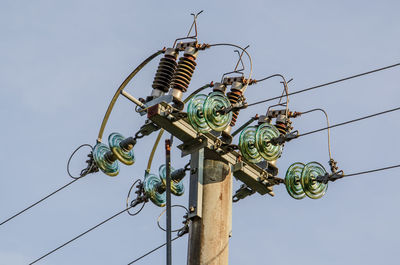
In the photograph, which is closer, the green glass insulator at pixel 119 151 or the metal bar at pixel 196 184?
the metal bar at pixel 196 184

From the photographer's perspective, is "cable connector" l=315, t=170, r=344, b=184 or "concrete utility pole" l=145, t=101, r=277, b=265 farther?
"cable connector" l=315, t=170, r=344, b=184

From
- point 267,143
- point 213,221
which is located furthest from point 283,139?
point 213,221

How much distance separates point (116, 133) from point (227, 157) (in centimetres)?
200

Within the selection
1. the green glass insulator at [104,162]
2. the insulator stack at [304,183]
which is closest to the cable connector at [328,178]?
the insulator stack at [304,183]

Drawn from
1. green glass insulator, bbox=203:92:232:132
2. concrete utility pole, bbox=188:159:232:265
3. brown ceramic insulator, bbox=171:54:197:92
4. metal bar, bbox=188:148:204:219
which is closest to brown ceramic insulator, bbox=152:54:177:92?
brown ceramic insulator, bbox=171:54:197:92

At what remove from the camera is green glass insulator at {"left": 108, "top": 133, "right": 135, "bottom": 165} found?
1246cm

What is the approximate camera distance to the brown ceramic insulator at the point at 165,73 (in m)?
11.5

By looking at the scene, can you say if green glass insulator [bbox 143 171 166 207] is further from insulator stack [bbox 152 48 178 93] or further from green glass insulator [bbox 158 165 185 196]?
insulator stack [bbox 152 48 178 93]

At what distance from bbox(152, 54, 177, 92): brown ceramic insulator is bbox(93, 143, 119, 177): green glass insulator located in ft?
5.58

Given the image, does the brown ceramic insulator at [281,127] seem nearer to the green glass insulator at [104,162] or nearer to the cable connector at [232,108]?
the cable connector at [232,108]

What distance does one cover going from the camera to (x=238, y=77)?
1206 centimetres

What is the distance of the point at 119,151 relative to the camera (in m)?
12.5

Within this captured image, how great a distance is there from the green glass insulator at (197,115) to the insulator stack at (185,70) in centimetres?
58

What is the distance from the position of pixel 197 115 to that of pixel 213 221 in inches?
49.9
